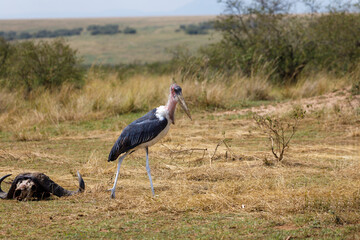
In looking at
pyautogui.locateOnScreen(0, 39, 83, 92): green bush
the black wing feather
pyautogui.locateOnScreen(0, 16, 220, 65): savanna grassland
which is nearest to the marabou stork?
the black wing feather

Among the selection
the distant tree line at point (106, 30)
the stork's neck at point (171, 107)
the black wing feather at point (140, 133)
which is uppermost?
the stork's neck at point (171, 107)

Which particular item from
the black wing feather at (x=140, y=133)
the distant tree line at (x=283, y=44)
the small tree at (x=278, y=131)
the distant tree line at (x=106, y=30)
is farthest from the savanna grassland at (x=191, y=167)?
the distant tree line at (x=106, y=30)

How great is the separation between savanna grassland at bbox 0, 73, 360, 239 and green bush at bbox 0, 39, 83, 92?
0.79m

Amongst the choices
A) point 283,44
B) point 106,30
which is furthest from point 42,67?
point 106,30

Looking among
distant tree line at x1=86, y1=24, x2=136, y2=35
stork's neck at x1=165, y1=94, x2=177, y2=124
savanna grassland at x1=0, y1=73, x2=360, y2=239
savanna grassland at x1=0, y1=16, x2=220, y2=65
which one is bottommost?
savanna grassland at x1=0, y1=16, x2=220, y2=65

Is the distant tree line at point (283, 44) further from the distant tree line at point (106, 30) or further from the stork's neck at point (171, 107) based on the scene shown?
the distant tree line at point (106, 30)

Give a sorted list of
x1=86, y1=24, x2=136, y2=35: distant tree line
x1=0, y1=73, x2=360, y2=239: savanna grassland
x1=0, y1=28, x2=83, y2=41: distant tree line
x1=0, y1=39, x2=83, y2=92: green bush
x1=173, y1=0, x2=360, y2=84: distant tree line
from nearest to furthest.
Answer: x1=0, y1=73, x2=360, y2=239: savanna grassland < x1=0, y1=39, x2=83, y2=92: green bush < x1=173, y1=0, x2=360, y2=84: distant tree line < x1=0, y1=28, x2=83, y2=41: distant tree line < x1=86, y1=24, x2=136, y2=35: distant tree line

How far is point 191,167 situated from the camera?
7.87m

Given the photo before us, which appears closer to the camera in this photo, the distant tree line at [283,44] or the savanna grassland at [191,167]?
the savanna grassland at [191,167]

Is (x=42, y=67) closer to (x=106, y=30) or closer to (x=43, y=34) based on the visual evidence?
(x=43, y=34)

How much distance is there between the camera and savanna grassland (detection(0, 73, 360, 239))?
5230mm

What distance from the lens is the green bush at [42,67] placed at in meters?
15.4

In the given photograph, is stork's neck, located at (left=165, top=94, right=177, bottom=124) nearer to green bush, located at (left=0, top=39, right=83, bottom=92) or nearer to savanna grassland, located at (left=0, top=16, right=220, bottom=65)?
green bush, located at (left=0, top=39, right=83, bottom=92)

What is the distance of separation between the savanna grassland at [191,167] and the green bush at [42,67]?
788mm
